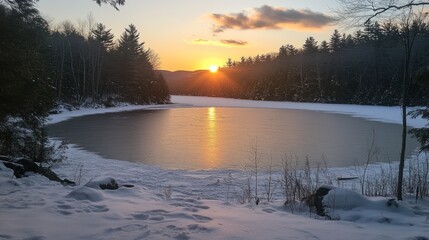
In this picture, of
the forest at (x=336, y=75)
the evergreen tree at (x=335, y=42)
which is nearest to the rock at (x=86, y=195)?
the forest at (x=336, y=75)

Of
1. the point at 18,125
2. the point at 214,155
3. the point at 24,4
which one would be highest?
the point at 24,4

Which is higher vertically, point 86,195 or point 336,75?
point 336,75

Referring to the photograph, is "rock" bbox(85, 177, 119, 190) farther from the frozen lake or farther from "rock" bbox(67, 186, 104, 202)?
the frozen lake

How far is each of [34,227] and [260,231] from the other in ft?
8.68

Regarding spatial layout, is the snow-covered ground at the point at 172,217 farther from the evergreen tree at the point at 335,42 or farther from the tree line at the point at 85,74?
the evergreen tree at the point at 335,42

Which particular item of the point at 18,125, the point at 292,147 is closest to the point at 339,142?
the point at 292,147

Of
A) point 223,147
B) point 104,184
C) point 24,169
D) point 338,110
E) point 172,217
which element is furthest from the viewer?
point 338,110

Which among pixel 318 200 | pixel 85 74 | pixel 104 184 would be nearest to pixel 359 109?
pixel 85 74

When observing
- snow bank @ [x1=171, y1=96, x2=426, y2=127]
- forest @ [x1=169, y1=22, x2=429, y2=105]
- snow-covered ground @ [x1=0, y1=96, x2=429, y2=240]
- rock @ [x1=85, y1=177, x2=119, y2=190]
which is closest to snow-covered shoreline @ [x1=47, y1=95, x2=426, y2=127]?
snow bank @ [x1=171, y1=96, x2=426, y2=127]

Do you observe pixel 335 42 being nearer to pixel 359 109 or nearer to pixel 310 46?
pixel 310 46

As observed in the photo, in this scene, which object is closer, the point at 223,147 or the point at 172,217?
the point at 172,217

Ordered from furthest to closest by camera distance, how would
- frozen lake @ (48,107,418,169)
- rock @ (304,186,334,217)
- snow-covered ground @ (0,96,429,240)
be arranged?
frozen lake @ (48,107,418,169) < rock @ (304,186,334,217) < snow-covered ground @ (0,96,429,240)

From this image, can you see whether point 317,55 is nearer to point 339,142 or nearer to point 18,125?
point 339,142

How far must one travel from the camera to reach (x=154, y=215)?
5.22m
